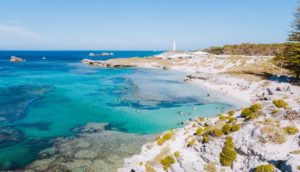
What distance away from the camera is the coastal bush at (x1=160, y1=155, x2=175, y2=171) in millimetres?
18547

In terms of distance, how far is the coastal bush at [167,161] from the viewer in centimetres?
1855

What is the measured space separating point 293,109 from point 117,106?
31295 millimetres

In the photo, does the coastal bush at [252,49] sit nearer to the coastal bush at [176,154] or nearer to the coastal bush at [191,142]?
the coastal bush at [191,142]

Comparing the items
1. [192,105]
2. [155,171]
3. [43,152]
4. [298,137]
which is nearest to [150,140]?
[155,171]

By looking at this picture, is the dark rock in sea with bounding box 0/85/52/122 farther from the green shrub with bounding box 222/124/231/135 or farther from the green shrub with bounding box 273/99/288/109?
the green shrub with bounding box 273/99/288/109

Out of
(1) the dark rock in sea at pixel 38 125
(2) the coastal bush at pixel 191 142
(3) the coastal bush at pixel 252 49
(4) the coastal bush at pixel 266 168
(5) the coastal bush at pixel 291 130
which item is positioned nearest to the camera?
(4) the coastal bush at pixel 266 168

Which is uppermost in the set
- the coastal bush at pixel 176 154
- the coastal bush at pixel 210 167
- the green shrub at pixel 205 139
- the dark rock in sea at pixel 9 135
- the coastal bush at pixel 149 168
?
the green shrub at pixel 205 139

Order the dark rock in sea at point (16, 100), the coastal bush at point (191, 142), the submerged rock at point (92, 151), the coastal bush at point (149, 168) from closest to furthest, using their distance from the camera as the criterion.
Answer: the coastal bush at point (149, 168)
the coastal bush at point (191, 142)
the submerged rock at point (92, 151)
the dark rock in sea at point (16, 100)

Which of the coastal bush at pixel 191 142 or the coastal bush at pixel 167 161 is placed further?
the coastal bush at pixel 191 142

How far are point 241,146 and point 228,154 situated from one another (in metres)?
1.03

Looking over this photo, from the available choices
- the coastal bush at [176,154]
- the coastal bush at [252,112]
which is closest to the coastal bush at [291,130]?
the coastal bush at [252,112]

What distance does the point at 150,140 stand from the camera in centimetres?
2777

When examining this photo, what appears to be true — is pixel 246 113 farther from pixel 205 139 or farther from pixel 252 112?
pixel 205 139

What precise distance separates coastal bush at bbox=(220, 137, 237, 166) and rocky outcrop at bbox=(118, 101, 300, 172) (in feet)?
0.64
